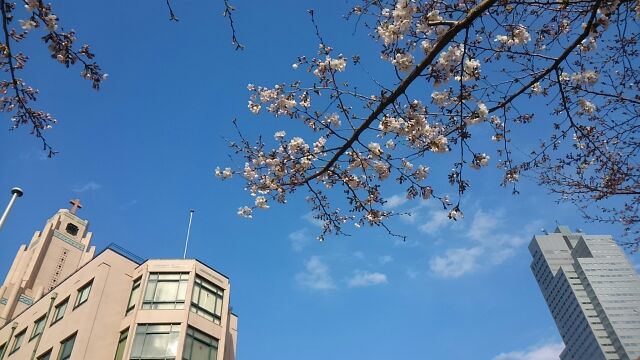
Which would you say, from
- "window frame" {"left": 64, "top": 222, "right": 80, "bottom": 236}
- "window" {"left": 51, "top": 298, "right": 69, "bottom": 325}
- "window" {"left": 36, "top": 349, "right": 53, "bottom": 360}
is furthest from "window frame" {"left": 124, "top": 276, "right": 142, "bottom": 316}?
"window frame" {"left": 64, "top": 222, "right": 80, "bottom": 236}

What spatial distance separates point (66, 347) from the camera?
1822 centimetres

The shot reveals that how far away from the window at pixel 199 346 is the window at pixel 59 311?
22.8ft

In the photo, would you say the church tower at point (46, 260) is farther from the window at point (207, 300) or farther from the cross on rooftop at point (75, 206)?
the window at point (207, 300)

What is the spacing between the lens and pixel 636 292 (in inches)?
7215

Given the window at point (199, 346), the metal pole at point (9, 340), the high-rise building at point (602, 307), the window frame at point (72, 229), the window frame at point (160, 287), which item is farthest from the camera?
the high-rise building at point (602, 307)

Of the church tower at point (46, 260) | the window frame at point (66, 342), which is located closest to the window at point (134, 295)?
the window frame at point (66, 342)

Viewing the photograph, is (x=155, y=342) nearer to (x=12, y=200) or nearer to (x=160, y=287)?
(x=160, y=287)

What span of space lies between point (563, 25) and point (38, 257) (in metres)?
48.1

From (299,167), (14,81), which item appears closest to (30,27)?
(14,81)

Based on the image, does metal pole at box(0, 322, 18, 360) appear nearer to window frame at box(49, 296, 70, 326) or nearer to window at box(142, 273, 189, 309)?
window frame at box(49, 296, 70, 326)

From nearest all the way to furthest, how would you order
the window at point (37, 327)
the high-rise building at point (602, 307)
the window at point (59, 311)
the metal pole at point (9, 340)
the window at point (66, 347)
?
the window at point (66, 347) → the window at point (59, 311) → the window at point (37, 327) → the metal pole at point (9, 340) → the high-rise building at point (602, 307)

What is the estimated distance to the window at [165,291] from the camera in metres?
19.3

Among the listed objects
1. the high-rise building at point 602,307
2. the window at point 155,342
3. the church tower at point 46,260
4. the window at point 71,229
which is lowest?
the window at point 155,342

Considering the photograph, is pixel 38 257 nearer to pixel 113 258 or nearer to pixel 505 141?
pixel 113 258
